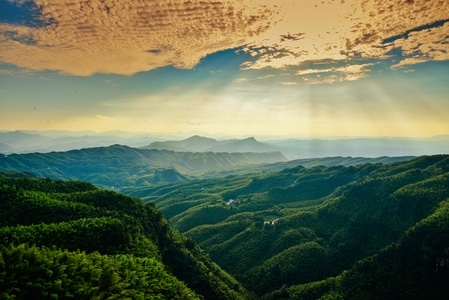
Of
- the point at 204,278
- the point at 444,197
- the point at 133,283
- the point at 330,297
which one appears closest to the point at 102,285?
the point at 133,283

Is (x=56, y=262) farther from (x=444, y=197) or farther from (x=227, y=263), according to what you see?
(x=444, y=197)

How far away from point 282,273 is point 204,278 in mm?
54761

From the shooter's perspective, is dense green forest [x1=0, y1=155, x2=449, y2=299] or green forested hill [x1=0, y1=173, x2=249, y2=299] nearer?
green forested hill [x1=0, y1=173, x2=249, y2=299]

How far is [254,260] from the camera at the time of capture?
192250 mm

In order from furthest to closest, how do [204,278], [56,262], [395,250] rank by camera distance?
[395,250], [204,278], [56,262]

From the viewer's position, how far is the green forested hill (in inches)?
2206

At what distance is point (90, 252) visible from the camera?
91.2 meters

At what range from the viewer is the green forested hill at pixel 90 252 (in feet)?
184

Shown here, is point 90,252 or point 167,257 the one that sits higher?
point 90,252

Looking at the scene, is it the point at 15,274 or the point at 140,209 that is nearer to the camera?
the point at 15,274

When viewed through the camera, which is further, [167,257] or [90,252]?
[167,257]

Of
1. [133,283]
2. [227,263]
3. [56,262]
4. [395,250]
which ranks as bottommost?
[227,263]

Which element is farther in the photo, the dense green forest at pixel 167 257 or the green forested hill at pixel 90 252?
the dense green forest at pixel 167 257

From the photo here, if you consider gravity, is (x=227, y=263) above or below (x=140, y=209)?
below
